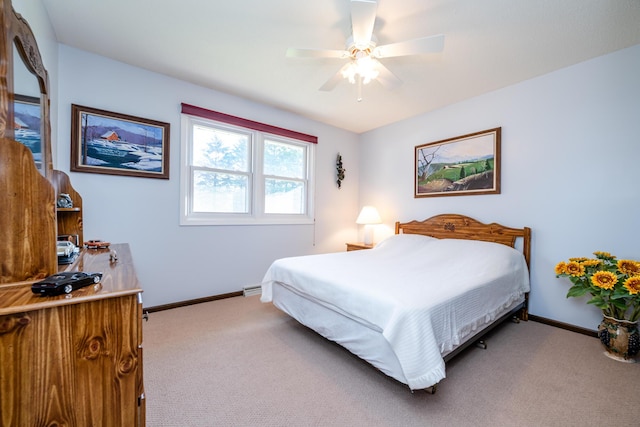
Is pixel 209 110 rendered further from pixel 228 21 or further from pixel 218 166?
pixel 228 21

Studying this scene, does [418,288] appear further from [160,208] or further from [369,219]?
[160,208]

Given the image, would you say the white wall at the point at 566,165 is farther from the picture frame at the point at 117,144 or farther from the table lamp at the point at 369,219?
the picture frame at the point at 117,144

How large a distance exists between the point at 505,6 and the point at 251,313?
330 centimetres

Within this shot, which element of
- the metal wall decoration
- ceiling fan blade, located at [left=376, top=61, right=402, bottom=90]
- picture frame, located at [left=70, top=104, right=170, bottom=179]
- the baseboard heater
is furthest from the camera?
the metal wall decoration

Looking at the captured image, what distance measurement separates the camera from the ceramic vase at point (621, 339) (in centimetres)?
192

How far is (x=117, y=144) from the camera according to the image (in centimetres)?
251

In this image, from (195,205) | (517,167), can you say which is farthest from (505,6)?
(195,205)

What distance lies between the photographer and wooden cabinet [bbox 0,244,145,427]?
0.70 metres

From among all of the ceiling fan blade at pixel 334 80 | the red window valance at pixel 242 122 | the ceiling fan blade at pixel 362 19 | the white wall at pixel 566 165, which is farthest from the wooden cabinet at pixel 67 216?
the white wall at pixel 566 165

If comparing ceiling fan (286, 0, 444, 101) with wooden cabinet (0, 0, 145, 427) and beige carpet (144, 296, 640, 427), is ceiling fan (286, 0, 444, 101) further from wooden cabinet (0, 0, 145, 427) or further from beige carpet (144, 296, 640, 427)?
beige carpet (144, 296, 640, 427)

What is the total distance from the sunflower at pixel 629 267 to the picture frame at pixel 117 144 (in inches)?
159

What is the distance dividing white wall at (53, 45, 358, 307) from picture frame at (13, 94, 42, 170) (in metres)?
1.10

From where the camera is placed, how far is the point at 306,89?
294 cm

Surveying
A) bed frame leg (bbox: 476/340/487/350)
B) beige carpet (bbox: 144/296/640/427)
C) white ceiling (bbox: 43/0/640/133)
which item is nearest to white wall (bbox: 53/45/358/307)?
white ceiling (bbox: 43/0/640/133)
